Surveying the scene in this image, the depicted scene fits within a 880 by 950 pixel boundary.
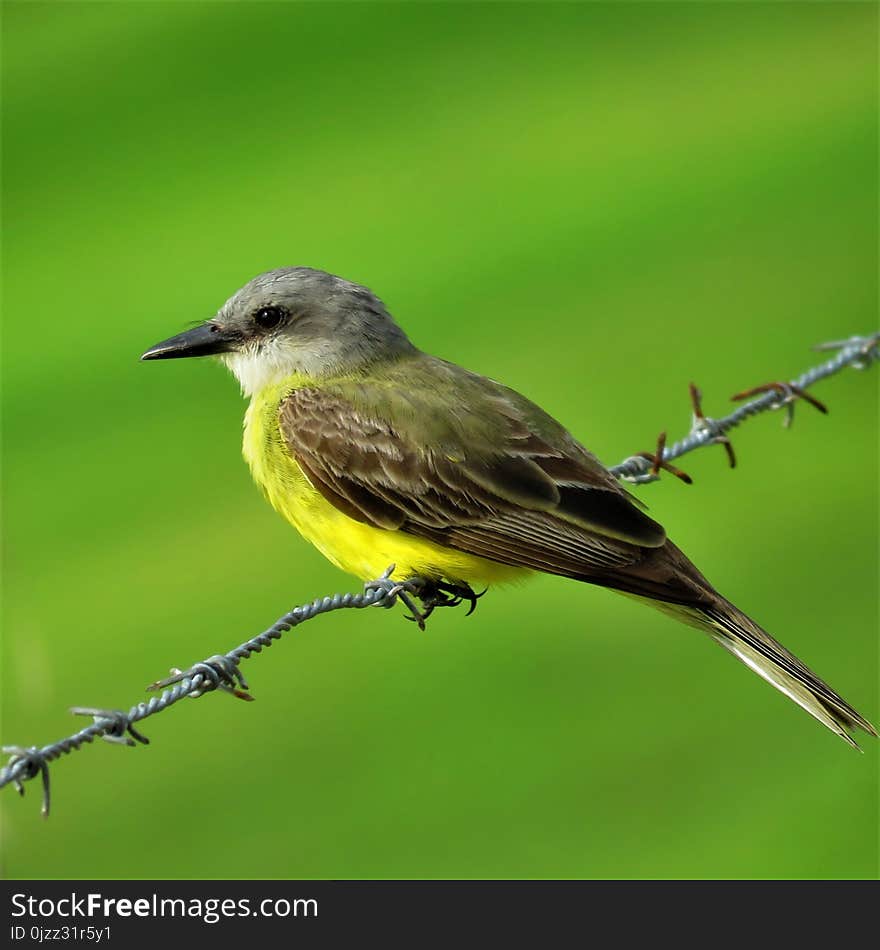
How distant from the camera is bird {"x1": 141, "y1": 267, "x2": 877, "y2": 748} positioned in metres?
4.73

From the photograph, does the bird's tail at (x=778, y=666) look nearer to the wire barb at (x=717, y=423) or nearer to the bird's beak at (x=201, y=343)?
the wire barb at (x=717, y=423)

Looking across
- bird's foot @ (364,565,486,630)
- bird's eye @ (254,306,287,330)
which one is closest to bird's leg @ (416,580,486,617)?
bird's foot @ (364,565,486,630)

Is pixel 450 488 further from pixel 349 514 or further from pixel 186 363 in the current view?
pixel 186 363

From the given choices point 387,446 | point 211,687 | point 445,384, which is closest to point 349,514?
point 387,446

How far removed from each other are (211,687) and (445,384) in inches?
79.4

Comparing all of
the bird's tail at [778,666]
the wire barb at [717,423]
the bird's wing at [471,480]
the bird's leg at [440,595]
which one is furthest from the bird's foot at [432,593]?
the bird's tail at [778,666]

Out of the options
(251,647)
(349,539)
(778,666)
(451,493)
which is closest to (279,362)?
(349,539)

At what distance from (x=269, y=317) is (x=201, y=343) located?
275mm

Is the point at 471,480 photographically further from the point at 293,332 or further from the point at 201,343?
the point at 201,343

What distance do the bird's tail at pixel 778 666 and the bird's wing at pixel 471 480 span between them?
1.02ft

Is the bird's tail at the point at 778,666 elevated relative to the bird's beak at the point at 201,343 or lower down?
lower down

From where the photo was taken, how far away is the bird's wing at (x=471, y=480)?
191 inches

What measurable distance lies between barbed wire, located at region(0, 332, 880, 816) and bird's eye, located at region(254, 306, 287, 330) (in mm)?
1219

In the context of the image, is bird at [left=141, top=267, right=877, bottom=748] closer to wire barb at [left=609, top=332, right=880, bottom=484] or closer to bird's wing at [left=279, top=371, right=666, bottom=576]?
bird's wing at [left=279, top=371, right=666, bottom=576]
